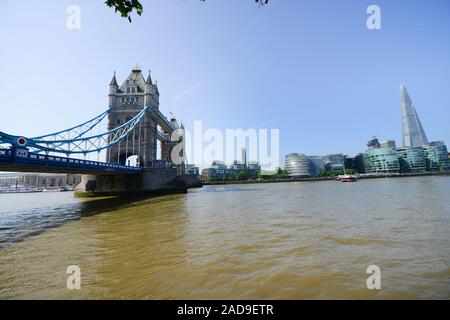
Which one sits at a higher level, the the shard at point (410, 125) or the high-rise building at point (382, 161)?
the the shard at point (410, 125)

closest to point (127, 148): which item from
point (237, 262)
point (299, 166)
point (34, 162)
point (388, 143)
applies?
point (34, 162)

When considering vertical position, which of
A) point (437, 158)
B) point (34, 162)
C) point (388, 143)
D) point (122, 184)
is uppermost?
point (388, 143)

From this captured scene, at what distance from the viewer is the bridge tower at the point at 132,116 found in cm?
4084

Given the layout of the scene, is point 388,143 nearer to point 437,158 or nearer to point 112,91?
point 437,158

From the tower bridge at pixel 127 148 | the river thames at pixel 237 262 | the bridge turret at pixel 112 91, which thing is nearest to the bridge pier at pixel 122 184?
the tower bridge at pixel 127 148

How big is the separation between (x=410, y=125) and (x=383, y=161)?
81.7 meters

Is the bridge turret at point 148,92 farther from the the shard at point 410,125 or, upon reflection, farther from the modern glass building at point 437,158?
the the shard at point 410,125

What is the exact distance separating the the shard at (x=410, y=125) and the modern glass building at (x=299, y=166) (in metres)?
93.0

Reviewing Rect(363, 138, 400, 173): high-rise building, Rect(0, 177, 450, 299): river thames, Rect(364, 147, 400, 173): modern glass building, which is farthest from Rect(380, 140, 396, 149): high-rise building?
Rect(0, 177, 450, 299): river thames

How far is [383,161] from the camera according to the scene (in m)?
119

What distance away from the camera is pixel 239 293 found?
3.48 m

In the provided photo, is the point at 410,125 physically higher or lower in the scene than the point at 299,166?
higher

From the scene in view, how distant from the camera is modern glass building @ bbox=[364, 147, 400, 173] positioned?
380ft
